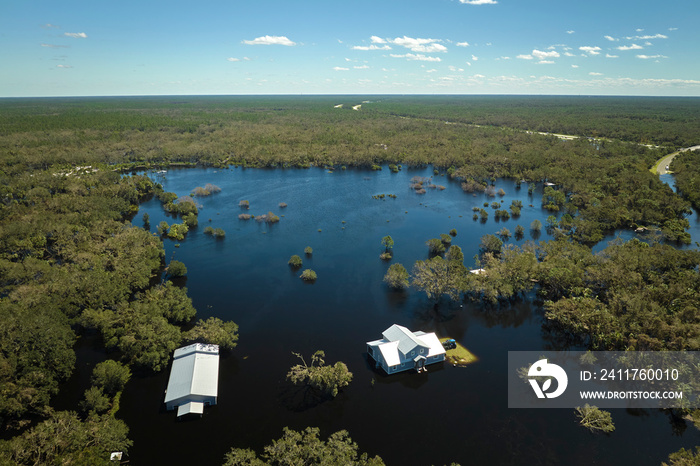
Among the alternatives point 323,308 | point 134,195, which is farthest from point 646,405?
point 134,195

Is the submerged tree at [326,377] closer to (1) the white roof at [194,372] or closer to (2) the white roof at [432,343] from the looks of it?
(1) the white roof at [194,372]

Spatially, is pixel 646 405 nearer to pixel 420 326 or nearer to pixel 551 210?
pixel 420 326

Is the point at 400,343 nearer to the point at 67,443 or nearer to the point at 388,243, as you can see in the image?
the point at 67,443

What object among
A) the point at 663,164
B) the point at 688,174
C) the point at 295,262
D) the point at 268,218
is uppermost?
the point at 663,164

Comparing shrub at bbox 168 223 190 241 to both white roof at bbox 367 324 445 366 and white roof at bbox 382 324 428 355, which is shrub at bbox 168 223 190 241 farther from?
white roof at bbox 382 324 428 355

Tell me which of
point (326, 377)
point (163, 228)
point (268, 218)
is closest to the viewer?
point (326, 377)

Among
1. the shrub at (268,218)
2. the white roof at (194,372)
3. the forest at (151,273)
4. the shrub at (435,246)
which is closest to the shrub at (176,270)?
the forest at (151,273)

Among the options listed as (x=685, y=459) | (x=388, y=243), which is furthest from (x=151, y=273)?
(x=685, y=459)
